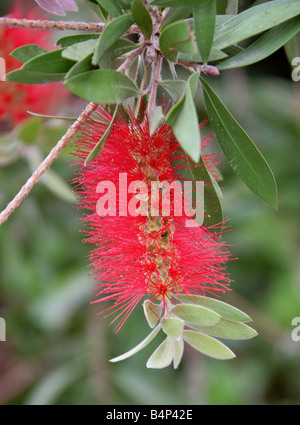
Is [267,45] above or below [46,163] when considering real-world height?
above

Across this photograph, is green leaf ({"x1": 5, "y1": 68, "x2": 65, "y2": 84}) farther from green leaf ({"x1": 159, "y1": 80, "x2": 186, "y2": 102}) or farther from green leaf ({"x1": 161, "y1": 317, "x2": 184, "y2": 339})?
green leaf ({"x1": 161, "y1": 317, "x2": 184, "y2": 339})

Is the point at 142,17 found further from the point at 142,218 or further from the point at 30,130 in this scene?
the point at 30,130

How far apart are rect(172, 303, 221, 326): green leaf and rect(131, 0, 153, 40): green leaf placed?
0.38 m

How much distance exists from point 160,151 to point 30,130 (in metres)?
0.65

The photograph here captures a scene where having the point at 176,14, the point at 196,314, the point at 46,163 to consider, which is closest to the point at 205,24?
the point at 176,14

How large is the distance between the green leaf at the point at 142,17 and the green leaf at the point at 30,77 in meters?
0.12

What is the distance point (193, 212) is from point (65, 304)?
1079mm

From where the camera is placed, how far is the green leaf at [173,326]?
69cm

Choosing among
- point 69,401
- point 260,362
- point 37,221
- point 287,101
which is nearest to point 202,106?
point 287,101

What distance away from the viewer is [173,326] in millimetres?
709

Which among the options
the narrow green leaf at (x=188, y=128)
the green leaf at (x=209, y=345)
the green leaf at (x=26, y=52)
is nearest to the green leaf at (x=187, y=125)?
the narrow green leaf at (x=188, y=128)

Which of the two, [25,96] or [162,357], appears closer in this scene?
[162,357]

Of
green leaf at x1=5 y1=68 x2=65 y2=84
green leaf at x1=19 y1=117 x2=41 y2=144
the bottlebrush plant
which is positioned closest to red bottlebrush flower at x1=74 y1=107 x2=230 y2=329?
the bottlebrush plant

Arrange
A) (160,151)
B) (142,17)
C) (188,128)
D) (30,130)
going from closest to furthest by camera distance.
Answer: (188,128) < (142,17) < (160,151) < (30,130)
